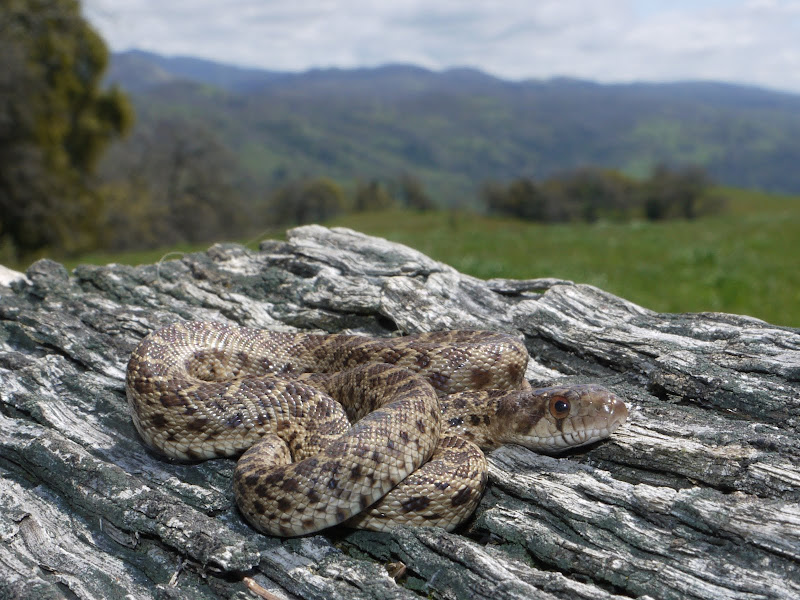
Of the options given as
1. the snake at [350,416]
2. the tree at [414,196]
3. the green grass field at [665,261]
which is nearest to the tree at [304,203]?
the tree at [414,196]

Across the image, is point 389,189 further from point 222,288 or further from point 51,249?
point 222,288

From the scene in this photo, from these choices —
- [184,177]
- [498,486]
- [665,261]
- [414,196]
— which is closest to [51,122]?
[665,261]

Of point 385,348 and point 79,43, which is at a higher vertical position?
point 79,43

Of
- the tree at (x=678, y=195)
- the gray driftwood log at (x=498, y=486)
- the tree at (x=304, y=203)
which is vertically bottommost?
the tree at (x=304, y=203)

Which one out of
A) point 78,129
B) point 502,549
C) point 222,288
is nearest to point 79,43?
point 78,129

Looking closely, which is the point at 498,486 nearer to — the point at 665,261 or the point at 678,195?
the point at 665,261

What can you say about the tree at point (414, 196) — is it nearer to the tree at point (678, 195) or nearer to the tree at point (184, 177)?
the tree at point (678, 195)
